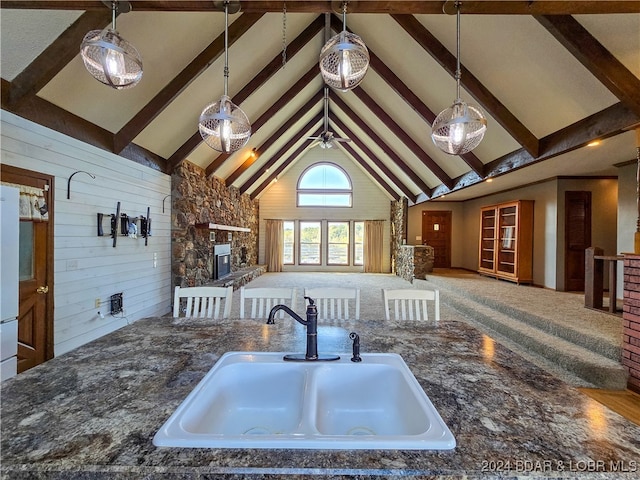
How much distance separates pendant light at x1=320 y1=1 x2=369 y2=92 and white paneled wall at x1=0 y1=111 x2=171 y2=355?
9.11 feet

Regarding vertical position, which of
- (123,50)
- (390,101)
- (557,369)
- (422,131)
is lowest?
(557,369)

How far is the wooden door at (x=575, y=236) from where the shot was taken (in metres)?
5.91

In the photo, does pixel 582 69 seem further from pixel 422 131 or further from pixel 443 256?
pixel 443 256

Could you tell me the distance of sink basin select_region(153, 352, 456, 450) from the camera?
1.11 meters

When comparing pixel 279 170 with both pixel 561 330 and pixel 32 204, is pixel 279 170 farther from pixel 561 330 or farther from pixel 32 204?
pixel 561 330

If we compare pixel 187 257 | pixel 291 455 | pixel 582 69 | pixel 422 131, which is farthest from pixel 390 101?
pixel 291 455

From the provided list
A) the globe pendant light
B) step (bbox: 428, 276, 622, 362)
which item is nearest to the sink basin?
the globe pendant light

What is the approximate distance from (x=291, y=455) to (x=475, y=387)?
733 mm

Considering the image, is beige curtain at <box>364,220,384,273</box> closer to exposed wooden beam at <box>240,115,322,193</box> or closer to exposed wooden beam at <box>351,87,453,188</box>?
exposed wooden beam at <box>240,115,322,193</box>

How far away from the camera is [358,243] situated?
11.2 metres

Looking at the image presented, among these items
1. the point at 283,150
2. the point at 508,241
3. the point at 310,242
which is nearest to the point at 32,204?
the point at 283,150

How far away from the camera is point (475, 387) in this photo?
1143mm

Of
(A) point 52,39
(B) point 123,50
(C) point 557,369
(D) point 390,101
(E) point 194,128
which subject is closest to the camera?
(B) point 123,50

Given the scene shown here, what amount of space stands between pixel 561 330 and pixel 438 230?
666cm
